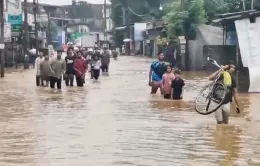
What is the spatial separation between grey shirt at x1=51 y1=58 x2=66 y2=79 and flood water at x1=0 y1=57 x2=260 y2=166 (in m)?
3.35

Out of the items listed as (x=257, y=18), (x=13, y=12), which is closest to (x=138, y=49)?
(x=13, y=12)

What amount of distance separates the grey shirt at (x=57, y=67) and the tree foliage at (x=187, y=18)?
1618 centimetres

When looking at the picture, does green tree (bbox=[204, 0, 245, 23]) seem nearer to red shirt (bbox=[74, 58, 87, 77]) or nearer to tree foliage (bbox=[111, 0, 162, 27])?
red shirt (bbox=[74, 58, 87, 77])

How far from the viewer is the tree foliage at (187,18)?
40.8m

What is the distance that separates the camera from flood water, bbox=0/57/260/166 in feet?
33.4

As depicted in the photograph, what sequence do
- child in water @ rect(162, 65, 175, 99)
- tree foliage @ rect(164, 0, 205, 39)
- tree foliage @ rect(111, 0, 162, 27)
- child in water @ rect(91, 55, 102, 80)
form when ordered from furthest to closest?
tree foliage @ rect(111, 0, 162, 27) → tree foliage @ rect(164, 0, 205, 39) → child in water @ rect(91, 55, 102, 80) → child in water @ rect(162, 65, 175, 99)

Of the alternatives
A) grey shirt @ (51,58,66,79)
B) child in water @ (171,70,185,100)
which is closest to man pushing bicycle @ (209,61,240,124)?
child in water @ (171,70,185,100)

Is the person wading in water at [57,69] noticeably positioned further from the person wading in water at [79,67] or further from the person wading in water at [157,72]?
the person wading in water at [157,72]

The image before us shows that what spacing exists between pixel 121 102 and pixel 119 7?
74.2 m

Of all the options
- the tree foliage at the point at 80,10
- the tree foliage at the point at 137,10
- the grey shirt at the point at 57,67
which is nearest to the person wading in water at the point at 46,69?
the grey shirt at the point at 57,67

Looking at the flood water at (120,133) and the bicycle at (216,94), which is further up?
the bicycle at (216,94)

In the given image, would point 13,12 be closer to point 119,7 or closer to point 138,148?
point 138,148

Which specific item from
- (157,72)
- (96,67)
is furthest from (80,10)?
(157,72)

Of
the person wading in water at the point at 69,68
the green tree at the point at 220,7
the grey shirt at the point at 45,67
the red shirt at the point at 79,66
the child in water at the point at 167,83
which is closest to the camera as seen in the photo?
the child in water at the point at 167,83
